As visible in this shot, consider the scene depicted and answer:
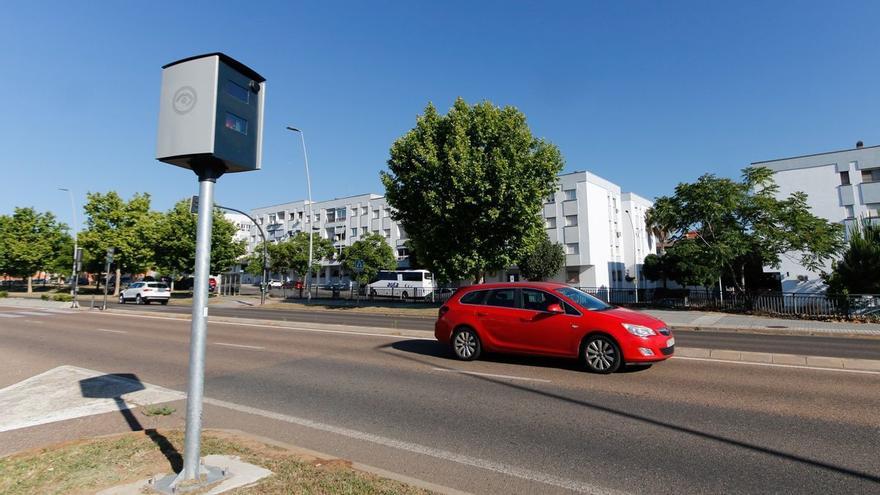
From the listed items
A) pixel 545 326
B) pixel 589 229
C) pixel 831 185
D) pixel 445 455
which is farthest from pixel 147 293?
pixel 831 185

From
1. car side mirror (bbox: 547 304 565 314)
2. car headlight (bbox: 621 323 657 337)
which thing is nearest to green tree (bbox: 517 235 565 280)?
car side mirror (bbox: 547 304 565 314)

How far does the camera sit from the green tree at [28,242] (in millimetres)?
47688

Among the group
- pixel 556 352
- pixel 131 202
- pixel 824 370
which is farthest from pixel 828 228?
pixel 131 202

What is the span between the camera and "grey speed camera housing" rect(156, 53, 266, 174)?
12.0ft

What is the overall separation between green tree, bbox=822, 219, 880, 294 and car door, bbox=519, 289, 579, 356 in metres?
20.1

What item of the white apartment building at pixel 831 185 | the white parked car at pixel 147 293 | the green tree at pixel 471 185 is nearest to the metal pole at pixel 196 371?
the green tree at pixel 471 185

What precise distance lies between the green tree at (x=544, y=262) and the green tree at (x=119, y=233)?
36.0 metres

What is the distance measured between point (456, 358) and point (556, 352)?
2.25 meters

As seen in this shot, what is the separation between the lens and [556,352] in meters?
8.55

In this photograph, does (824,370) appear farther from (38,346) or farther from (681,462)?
(38,346)

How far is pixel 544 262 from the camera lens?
4588 cm

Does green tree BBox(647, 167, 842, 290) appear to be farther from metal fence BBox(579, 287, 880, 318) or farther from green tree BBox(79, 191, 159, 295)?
green tree BBox(79, 191, 159, 295)

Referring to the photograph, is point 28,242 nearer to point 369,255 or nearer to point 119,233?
point 119,233

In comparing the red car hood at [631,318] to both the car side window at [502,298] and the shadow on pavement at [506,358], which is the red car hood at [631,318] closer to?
the shadow on pavement at [506,358]
